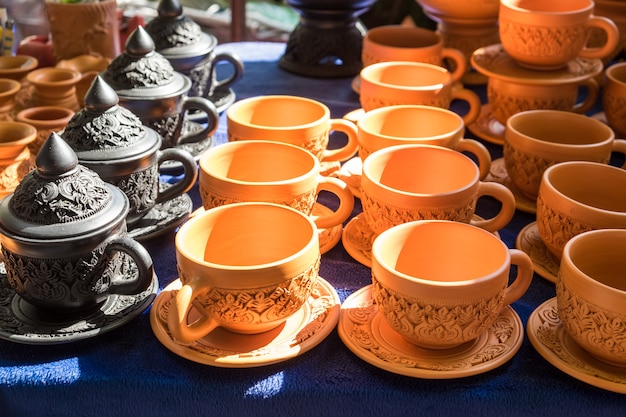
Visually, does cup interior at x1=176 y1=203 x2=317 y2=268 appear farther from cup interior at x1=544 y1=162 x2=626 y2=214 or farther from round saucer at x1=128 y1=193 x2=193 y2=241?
cup interior at x1=544 y1=162 x2=626 y2=214

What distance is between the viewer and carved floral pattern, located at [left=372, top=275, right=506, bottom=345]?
27.5 inches

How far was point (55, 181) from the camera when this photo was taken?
2.46 ft

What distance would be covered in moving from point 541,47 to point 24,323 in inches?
33.2

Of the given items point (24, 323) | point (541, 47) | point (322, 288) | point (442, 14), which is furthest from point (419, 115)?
→ point (24, 323)

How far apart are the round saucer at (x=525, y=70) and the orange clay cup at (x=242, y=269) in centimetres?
56

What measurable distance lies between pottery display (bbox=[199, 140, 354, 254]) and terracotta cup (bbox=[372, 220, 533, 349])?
0.36 feet

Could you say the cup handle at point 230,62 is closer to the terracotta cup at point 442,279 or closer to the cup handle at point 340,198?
the cup handle at point 340,198

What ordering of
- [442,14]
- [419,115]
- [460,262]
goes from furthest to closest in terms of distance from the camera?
[442,14] < [419,115] < [460,262]

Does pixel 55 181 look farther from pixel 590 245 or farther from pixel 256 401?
pixel 590 245

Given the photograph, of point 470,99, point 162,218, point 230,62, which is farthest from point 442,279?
point 230,62

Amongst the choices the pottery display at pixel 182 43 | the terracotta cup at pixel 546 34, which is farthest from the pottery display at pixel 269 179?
the terracotta cup at pixel 546 34

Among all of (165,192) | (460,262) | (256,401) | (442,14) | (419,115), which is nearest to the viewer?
(256,401)

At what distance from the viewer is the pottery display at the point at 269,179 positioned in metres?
0.86

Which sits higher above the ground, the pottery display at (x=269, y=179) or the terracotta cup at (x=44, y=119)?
the pottery display at (x=269, y=179)
